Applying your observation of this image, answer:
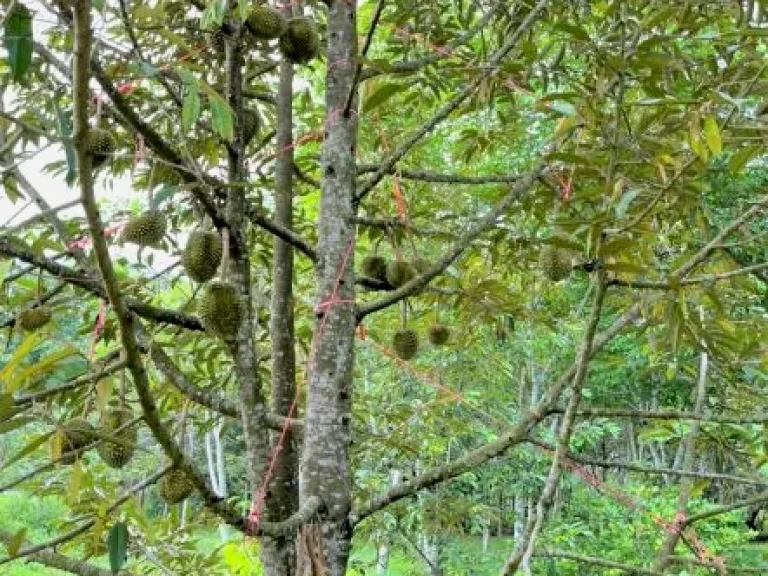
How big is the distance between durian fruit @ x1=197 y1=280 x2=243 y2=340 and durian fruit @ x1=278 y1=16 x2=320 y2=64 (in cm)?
49

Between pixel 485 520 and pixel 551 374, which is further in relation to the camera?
pixel 551 374

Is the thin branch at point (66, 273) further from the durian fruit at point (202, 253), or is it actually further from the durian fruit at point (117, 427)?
the durian fruit at point (117, 427)

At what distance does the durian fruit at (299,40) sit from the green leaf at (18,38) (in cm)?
86

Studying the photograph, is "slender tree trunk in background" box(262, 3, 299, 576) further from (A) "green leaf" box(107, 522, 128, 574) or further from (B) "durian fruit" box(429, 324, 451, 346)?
(A) "green leaf" box(107, 522, 128, 574)

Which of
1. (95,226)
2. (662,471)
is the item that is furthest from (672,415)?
(95,226)

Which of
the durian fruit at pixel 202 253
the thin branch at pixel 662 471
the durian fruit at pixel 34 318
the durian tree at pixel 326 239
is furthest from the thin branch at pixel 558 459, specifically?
the durian fruit at pixel 34 318

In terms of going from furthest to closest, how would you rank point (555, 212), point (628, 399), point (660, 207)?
point (628, 399), point (555, 212), point (660, 207)

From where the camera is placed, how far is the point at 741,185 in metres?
4.05

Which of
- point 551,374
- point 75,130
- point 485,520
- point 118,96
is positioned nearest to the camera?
point 75,130

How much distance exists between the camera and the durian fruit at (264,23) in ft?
4.19

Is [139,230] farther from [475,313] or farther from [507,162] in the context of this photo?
[507,162]

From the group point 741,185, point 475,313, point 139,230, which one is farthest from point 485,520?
point 139,230

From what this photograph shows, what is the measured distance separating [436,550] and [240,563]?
1.89 metres

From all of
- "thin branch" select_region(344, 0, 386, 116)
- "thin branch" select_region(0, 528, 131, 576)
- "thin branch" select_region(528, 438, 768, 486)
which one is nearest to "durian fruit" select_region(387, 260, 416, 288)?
"thin branch" select_region(344, 0, 386, 116)
